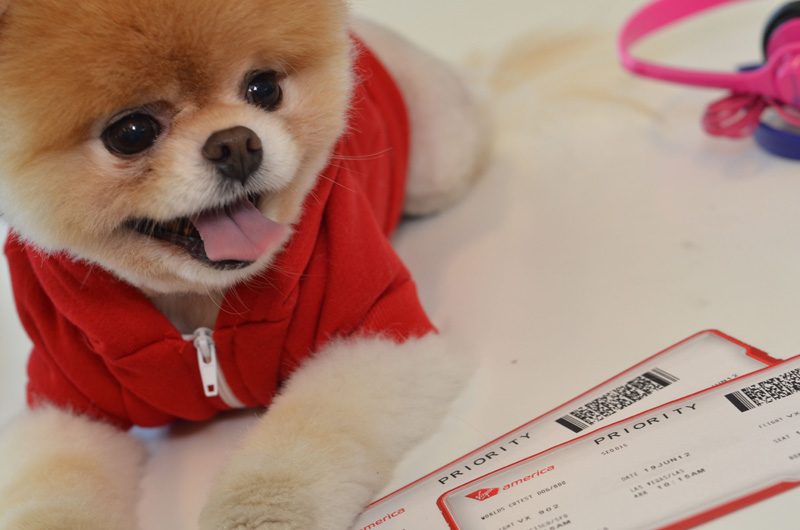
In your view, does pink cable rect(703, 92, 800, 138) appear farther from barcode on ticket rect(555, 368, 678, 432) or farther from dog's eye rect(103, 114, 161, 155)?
dog's eye rect(103, 114, 161, 155)

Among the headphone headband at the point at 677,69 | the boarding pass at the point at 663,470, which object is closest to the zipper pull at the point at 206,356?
the boarding pass at the point at 663,470

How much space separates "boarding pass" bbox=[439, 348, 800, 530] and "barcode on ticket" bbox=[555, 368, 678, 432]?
0.04 meters

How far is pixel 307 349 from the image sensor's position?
1.27m

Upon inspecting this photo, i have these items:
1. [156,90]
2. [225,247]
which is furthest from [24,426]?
[156,90]

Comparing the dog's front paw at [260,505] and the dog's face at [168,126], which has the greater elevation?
the dog's face at [168,126]

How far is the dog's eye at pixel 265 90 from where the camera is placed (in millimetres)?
1062

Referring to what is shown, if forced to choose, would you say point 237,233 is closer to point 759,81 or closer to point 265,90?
point 265,90

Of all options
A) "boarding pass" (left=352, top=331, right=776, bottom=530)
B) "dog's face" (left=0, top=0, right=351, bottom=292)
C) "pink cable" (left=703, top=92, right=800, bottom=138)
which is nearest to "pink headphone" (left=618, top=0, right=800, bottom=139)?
"pink cable" (left=703, top=92, right=800, bottom=138)

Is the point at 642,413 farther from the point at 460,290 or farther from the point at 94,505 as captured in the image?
the point at 94,505

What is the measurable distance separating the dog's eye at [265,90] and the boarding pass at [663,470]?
0.58 meters

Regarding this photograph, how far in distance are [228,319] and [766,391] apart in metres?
0.75

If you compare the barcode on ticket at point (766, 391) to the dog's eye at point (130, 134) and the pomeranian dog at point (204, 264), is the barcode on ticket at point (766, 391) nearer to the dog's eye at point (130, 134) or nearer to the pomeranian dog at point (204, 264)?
the pomeranian dog at point (204, 264)

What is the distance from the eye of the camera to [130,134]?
3.22 feet

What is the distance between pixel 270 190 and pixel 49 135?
284 mm
